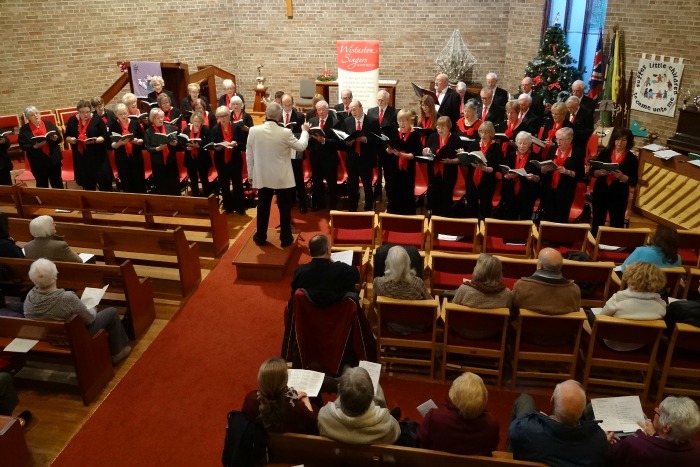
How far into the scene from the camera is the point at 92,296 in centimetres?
500

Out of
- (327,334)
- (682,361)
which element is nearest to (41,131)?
(327,334)

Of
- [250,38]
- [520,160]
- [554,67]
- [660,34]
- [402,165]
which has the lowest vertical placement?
[402,165]

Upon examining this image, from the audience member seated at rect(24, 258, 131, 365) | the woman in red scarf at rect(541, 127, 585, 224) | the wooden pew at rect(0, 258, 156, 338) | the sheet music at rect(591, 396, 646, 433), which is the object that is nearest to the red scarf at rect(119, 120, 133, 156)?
the wooden pew at rect(0, 258, 156, 338)

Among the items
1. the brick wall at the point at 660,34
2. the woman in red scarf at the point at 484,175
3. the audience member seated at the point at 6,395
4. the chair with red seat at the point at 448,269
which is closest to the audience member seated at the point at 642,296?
the chair with red seat at the point at 448,269

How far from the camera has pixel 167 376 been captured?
5008mm

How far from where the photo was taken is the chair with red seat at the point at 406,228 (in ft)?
19.6

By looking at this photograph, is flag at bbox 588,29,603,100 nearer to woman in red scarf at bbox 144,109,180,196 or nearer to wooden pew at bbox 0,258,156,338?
woman in red scarf at bbox 144,109,180,196

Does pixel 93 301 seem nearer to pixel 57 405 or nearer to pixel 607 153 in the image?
pixel 57 405

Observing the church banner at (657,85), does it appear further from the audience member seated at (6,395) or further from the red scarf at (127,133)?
the audience member seated at (6,395)

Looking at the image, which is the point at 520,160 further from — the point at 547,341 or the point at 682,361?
the point at 682,361

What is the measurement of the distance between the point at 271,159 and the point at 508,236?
2.66 m

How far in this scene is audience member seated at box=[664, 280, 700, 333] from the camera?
420 cm

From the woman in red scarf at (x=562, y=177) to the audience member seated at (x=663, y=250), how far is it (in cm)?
185

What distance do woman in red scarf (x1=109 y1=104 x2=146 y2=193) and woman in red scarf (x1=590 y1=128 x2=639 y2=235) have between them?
6000 millimetres
